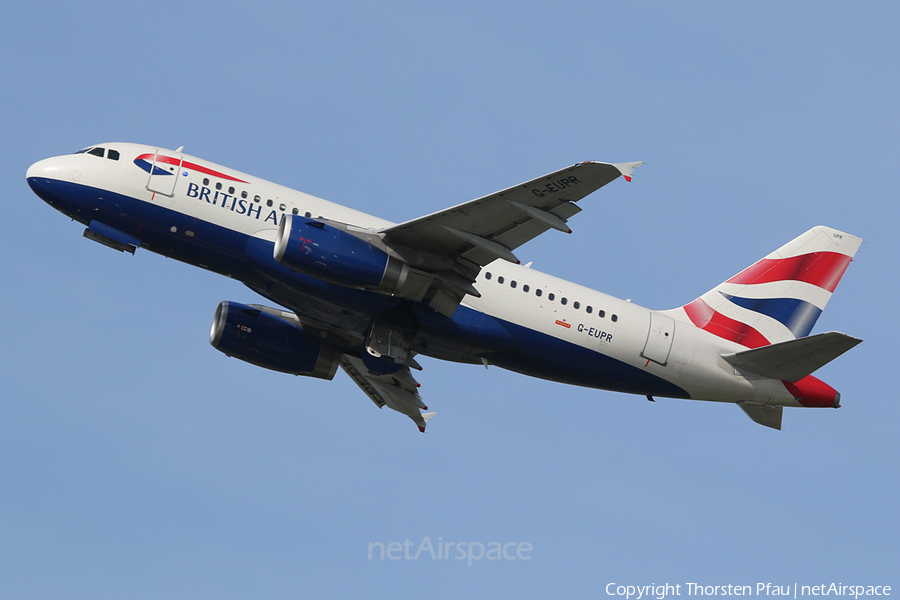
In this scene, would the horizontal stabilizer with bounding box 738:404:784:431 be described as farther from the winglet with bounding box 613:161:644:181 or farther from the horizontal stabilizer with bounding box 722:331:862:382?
the winglet with bounding box 613:161:644:181

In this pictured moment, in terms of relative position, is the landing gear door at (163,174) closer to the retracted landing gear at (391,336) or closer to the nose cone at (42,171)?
the nose cone at (42,171)

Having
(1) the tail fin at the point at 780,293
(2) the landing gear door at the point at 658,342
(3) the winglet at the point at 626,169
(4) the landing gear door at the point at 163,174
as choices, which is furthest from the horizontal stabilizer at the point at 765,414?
(4) the landing gear door at the point at 163,174

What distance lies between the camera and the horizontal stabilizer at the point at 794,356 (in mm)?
30828

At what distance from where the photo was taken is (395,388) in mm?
39125

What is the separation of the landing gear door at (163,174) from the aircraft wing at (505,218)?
741 centimetres

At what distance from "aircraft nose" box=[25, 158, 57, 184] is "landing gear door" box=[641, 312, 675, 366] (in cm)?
2134

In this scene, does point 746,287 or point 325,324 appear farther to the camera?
point 746,287

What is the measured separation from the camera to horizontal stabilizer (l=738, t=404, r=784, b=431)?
35094 millimetres

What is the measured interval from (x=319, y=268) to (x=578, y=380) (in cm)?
1072

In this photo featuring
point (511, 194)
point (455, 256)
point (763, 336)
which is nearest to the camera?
point (511, 194)

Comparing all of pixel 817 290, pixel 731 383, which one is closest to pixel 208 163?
pixel 731 383

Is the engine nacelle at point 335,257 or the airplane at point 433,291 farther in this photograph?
the airplane at point 433,291

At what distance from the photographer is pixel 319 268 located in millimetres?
28938

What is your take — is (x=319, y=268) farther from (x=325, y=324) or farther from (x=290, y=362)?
(x=290, y=362)
